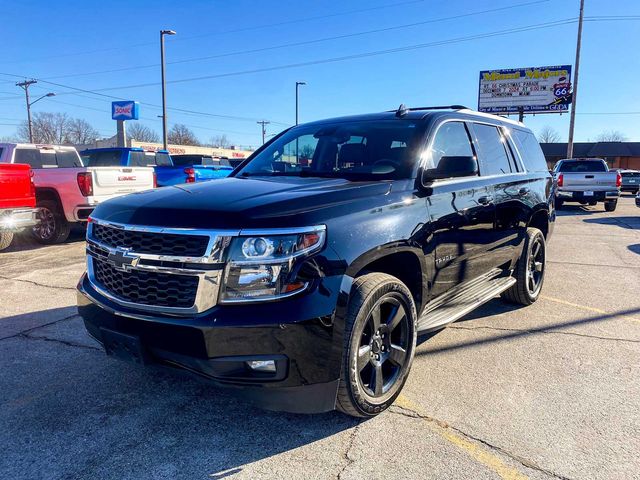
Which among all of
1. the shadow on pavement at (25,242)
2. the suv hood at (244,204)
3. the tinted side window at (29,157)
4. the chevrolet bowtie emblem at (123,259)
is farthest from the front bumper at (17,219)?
the chevrolet bowtie emblem at (123,259)

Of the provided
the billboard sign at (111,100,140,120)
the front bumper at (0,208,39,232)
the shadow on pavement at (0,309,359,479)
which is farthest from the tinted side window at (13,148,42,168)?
the billboard sign at (111,100,140,120)

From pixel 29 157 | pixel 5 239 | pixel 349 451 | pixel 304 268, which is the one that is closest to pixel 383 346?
pixel 349 451

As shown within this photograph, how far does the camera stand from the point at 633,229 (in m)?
12.7

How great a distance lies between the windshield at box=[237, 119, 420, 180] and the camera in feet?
11.8

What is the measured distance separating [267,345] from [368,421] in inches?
39.1

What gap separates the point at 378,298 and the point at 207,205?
111cm

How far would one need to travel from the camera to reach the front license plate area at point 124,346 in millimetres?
2635

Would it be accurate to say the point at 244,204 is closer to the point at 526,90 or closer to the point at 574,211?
the point at 574,211

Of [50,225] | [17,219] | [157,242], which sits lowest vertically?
[50,225]

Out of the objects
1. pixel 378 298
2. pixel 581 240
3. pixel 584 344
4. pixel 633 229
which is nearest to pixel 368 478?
pixel 378 298

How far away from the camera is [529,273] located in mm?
5344

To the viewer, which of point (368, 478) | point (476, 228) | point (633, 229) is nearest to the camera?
point (368, 478)

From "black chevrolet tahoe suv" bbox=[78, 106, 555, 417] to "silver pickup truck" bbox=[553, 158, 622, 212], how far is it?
48.1 feet

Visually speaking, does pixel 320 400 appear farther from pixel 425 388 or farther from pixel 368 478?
pixel 425 388
